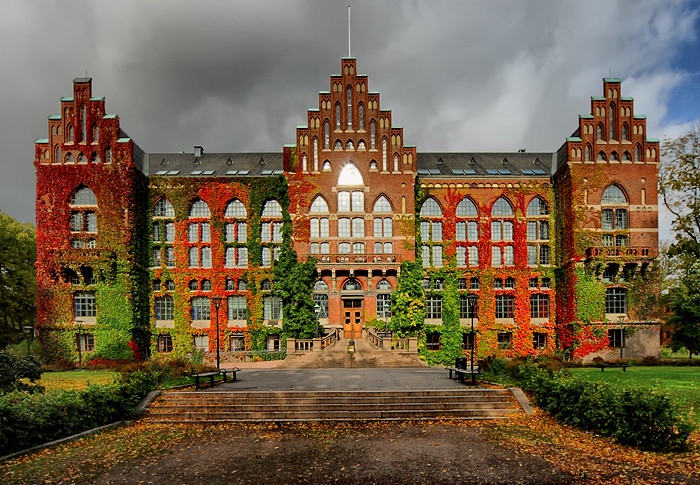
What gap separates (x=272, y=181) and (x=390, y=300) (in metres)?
14.9

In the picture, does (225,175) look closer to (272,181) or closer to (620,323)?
(272,181)

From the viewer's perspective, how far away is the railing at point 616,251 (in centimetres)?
4184

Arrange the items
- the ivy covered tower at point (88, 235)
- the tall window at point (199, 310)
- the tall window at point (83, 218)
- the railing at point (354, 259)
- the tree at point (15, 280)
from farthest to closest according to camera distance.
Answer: the tree at point (15, 280), the tall window at point (199, 310), the tall window at point (83, 218), the railing at point (354, 259), the ivy covered tower at point (88, 235)

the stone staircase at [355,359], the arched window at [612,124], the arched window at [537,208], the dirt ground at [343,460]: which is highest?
the arched window at [612,124]

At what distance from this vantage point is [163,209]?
46281 mm

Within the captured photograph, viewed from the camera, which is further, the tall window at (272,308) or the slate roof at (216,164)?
the slate roof at (216,164)

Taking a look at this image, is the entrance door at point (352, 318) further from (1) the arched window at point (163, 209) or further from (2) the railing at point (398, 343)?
(1) the arched window at point (163, 209)

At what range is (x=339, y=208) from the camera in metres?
44.6

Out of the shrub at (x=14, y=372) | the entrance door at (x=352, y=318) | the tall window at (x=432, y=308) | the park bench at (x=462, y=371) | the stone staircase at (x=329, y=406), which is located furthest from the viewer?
the tall window at (x=432, y=308)

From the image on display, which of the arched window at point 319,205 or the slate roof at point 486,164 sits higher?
the slate roof at point 486,164

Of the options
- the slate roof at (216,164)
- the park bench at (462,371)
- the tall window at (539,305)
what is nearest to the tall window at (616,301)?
the tall window at (539,305)

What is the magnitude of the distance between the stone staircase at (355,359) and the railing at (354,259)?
10608 mm

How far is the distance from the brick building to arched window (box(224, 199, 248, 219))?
198 mm

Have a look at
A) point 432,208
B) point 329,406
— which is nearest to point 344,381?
point 329,406
